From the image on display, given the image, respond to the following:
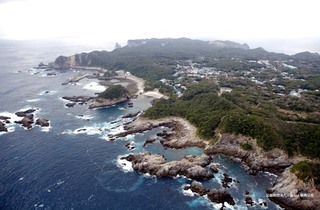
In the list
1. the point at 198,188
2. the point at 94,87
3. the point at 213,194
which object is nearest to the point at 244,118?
the point at 198,188

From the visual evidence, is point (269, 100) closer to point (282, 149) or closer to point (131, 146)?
point (282, 149)

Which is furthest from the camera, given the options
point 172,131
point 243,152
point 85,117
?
point 85,117

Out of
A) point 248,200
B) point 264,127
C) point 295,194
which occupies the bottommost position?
point 248,200

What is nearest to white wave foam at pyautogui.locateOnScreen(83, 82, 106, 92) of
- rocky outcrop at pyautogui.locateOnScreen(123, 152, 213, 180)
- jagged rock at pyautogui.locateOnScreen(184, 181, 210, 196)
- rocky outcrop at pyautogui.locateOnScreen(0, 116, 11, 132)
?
rocky outcrop at pyautogui.locateOnScreen(0, 116, 11, 132)

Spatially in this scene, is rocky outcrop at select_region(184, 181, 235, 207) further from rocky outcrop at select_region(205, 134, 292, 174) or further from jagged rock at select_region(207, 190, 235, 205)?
rocky outcrop at select_region(205, 134, 292, 174)

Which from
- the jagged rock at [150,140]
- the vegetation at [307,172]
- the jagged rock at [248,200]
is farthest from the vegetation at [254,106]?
the jagged rock at [248,200]

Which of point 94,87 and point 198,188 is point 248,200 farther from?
point 94,87
